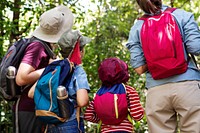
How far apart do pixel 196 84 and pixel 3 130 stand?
369cm

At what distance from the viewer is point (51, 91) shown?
3.18m

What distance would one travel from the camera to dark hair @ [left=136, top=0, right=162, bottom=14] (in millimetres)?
3186

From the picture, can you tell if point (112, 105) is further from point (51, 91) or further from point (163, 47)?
point (163, 47)

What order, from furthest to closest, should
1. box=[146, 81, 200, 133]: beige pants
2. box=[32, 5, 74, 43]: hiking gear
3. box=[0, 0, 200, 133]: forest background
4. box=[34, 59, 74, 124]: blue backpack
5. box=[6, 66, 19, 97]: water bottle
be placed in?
box=[0, 0, 200, 133]: forest background
box=[32, 5, 74, 43]: hiking gear
box=[6, 66, 19, 97]: water bottle
box=[34, 59, 74, 124]: blue backpack
box=[146, 81, 200, 133]: beige pants

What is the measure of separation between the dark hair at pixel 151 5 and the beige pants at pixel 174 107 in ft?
2.10

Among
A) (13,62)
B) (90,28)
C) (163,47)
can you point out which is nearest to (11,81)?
(13,62)

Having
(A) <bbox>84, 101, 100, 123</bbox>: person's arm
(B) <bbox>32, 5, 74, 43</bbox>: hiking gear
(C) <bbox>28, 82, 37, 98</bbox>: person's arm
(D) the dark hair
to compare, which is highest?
(D) the dark hair

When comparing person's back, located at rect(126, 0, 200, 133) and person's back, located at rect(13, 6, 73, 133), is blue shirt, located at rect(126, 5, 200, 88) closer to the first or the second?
person's back, located at rect(126, 0, 200, 133)

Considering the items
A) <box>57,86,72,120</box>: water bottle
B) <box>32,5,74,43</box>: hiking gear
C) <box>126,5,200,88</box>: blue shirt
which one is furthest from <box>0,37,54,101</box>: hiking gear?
<box>126,5,200,88</box>: blue shirt

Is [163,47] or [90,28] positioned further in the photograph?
[90,28]

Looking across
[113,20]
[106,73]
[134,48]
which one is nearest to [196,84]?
[134,48]

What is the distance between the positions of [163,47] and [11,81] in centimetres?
133

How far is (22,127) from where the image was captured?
337 cm

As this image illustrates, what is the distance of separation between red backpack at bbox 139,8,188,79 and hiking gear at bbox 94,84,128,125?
1.36 feet
